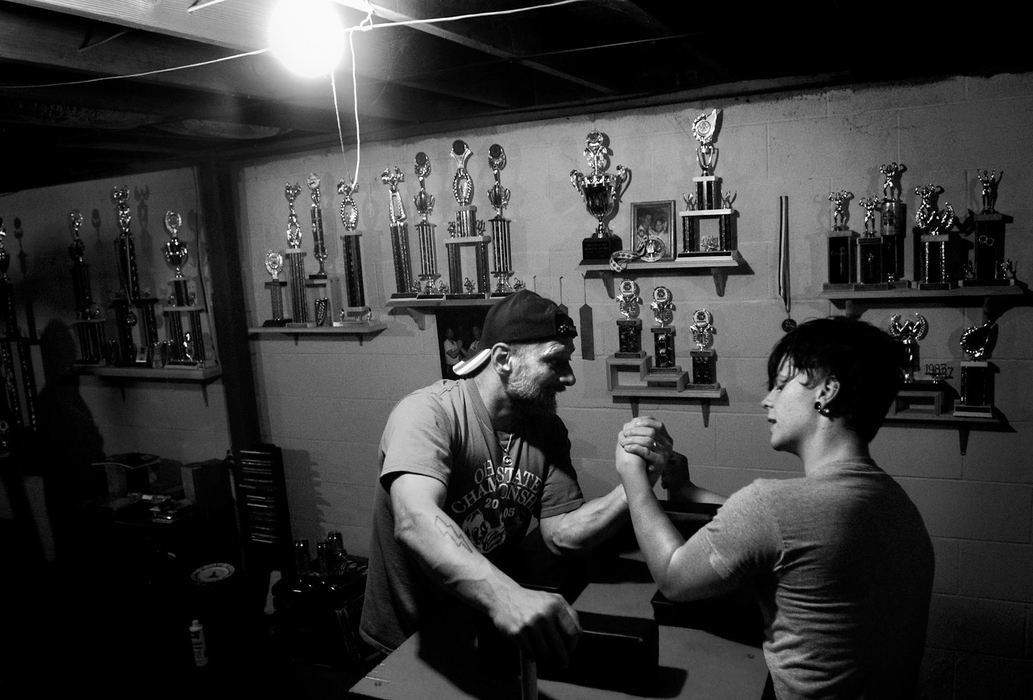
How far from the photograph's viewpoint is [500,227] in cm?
354

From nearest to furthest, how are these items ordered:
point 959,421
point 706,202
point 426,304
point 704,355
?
point 959,421
point 706,202
point 704,355
point 426,304

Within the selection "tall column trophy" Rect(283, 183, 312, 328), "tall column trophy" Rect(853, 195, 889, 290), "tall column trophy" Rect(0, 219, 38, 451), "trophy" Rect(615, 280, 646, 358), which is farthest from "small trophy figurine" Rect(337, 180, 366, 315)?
"tall column trophy" Rect(0, 219, 38, 451)

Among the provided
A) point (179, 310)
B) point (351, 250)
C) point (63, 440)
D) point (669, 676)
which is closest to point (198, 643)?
point (179, 310)

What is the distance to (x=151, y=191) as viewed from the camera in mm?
4465

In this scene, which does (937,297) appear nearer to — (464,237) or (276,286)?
(464,237)

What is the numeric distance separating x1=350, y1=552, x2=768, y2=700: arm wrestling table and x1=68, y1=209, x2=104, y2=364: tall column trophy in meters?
3.88

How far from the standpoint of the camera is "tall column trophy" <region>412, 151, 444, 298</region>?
145 inches

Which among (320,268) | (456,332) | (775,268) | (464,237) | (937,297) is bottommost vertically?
(456,332)

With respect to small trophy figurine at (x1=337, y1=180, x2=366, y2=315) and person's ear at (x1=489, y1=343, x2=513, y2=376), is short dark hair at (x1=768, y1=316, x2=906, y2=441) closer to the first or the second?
person's ear at (x1=489, y1=343, x2=513, y2=376)

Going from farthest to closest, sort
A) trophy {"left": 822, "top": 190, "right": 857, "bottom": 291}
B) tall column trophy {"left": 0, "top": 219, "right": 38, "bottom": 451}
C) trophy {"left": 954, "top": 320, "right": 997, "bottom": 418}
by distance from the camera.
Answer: tall column trophy {"left": 0, "top": 219, "right": 38, "bottom": 451}, trophy {"left": 822, "top": 190, "right": 857, "bottom": 291}, trophy {"left": 954, "top": 320, "right": 997, "bottom": 418}

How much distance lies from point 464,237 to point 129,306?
2.33 meters

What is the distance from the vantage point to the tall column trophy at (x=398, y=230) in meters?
3.75

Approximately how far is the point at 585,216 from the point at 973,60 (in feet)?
5.01

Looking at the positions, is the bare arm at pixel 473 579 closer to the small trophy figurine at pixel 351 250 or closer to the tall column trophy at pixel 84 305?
the small trophy figurine at pixel 351 250
